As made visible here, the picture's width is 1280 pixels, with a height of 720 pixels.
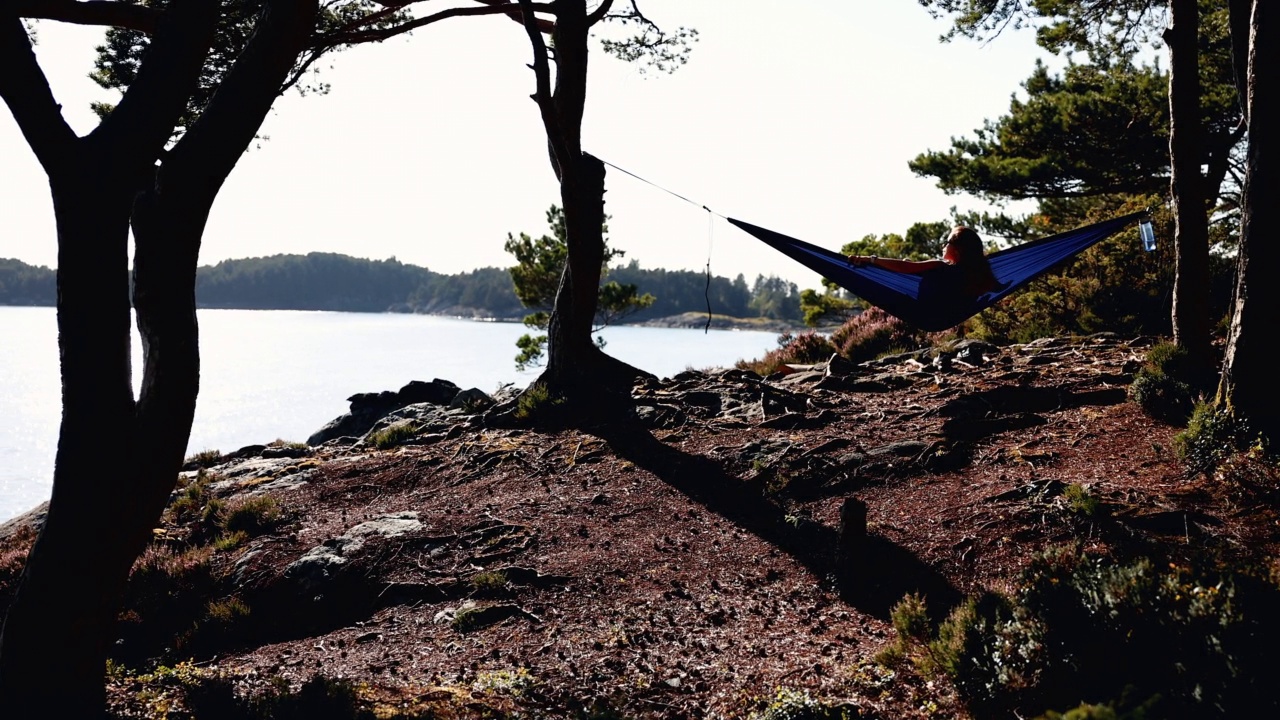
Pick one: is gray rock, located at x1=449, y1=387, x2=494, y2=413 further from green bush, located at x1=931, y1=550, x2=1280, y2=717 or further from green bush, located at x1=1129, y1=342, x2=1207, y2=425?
green bush, located at x1=931, y1=550, x2=1280, y2=717

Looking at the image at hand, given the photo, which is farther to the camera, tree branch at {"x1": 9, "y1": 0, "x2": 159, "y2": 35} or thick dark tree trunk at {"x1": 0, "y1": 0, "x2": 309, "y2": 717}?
tree branch at {"x1": 9, "y1": 0, "x2": 159, "y2": 35}

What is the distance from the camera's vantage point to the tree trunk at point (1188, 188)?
535 centimetres

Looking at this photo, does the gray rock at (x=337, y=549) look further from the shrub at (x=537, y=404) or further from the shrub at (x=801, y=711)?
the shrub at (x=801, y=711)

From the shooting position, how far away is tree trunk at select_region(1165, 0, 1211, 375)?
17.6 feet

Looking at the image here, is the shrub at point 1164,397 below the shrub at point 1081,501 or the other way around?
the other way around

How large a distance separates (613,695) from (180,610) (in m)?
3.00

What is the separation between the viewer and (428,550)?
17.5 ft

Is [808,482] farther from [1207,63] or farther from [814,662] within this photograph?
[1207,63]

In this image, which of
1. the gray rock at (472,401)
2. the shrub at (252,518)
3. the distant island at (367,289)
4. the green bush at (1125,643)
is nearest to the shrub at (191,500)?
the shrub at (252,518)

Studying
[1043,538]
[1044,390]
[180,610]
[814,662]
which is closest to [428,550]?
[180,610]

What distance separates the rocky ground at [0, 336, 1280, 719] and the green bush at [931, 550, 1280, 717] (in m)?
0.24

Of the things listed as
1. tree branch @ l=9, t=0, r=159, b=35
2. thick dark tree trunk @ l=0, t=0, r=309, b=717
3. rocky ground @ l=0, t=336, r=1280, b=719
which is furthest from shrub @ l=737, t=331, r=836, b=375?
thick dark tree trunk @ l=0, t=0, r=309, b=717

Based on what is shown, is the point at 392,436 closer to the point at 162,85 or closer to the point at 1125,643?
the point at 162,85

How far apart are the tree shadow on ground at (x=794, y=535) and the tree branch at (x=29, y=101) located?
149 inches
